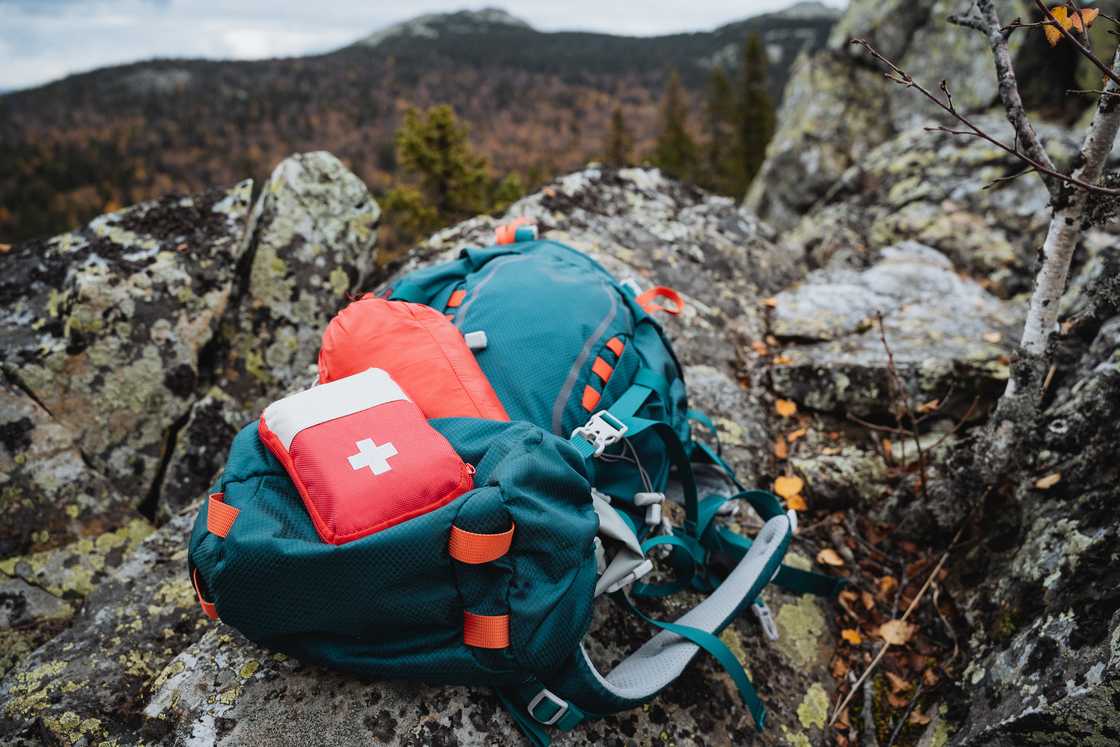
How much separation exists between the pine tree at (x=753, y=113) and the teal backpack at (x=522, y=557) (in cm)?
2917

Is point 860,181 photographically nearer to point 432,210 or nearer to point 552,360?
point 552,360

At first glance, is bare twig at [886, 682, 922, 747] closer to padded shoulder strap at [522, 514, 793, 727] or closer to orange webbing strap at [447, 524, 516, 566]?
padded shoulder strap at [522, 514, 793, 727]

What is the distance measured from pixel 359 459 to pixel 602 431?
1.03 meters

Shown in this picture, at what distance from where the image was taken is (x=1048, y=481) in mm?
2725

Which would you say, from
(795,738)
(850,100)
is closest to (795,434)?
(795,738)

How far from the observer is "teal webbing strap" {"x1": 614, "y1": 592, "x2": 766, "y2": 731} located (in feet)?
7.68

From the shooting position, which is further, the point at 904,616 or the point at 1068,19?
the point at 904,616

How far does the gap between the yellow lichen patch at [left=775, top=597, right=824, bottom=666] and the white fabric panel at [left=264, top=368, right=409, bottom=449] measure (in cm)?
216

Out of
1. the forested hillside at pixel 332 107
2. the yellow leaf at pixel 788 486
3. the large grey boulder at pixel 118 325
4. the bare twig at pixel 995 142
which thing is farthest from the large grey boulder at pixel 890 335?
the forested hillside at pixel 332 107

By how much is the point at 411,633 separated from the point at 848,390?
3163 millimetres

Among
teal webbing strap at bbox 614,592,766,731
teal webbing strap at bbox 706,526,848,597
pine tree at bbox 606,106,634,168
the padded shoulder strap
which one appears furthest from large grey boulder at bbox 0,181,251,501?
pine tree at bbox 606,106,634,168

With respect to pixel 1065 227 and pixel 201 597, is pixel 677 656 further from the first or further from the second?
pixel 1065 227

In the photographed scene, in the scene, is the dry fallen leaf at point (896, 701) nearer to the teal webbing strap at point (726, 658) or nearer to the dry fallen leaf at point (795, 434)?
the teal webbing strap at point (726, 658)

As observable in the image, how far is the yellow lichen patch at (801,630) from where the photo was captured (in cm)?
283
